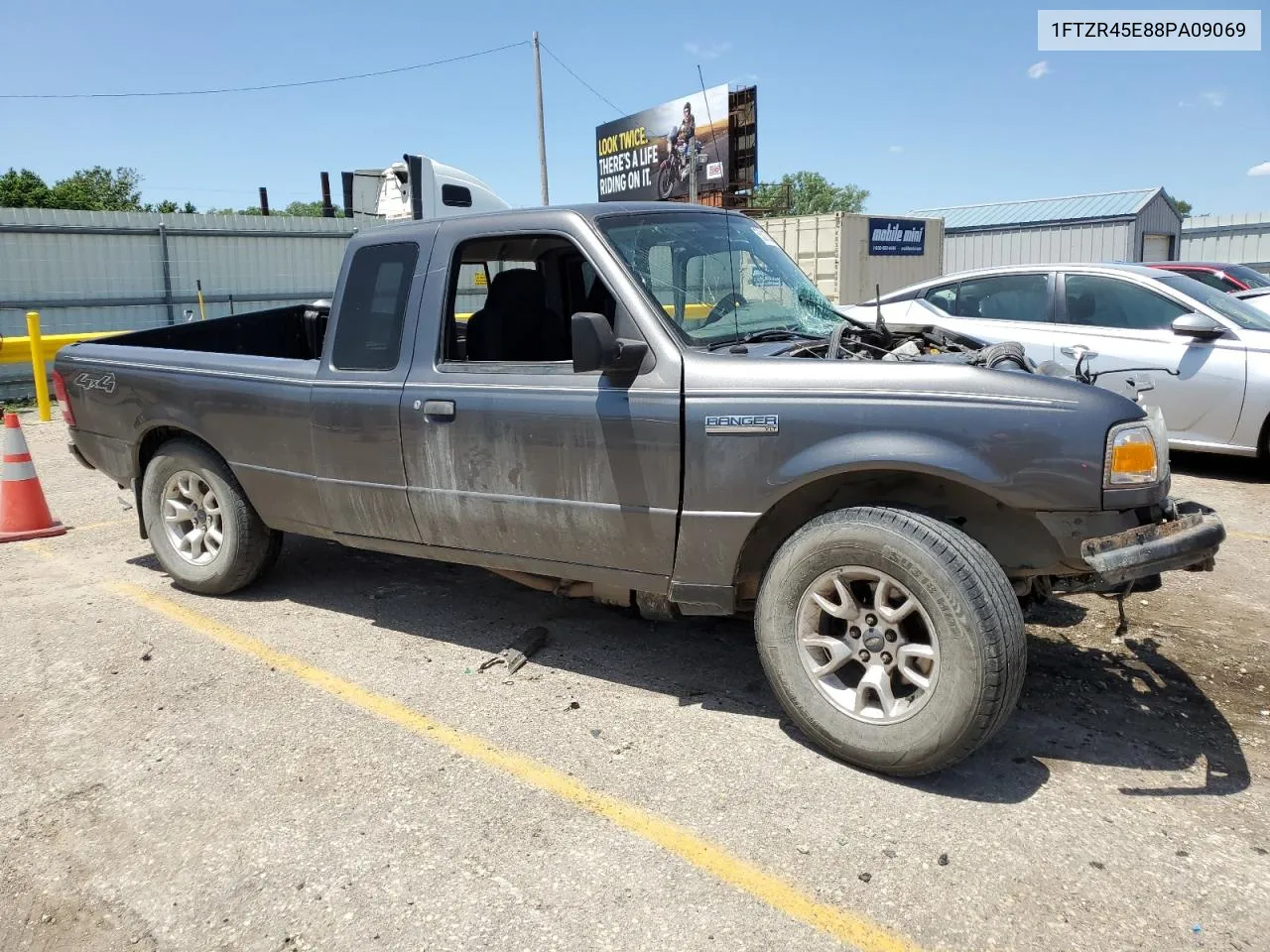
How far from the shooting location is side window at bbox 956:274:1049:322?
26.3 feet

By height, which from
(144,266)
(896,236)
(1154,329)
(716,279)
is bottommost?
(1154,329)

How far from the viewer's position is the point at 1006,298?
8.21 metres

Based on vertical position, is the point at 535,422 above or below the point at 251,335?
below

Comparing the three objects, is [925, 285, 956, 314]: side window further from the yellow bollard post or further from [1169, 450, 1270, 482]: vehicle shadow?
the yellow bollard post

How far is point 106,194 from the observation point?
2370 inches

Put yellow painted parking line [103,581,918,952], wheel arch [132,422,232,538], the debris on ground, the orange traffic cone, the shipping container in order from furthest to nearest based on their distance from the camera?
the shipping container, the orange traffic cone, wheel arch [132,422,232,538], the debris on ground, yellow painted parking line [103,581,918,952]

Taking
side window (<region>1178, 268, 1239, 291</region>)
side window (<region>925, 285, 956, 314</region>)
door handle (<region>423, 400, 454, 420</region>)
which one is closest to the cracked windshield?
door handle (<region>423, 400, 454, 420</region>)

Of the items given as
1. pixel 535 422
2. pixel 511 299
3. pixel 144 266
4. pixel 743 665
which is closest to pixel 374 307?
pixel 511 299

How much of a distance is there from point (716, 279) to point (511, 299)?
1.01 m

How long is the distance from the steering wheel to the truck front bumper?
1.67m

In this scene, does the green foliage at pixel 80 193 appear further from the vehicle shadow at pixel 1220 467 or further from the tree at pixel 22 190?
the vehicle shadow at pixel 1220 467

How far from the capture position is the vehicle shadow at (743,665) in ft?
10.9

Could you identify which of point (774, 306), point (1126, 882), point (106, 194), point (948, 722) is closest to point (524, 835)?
point (948, 722)

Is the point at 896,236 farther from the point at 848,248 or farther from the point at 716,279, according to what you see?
the point at 716,279
